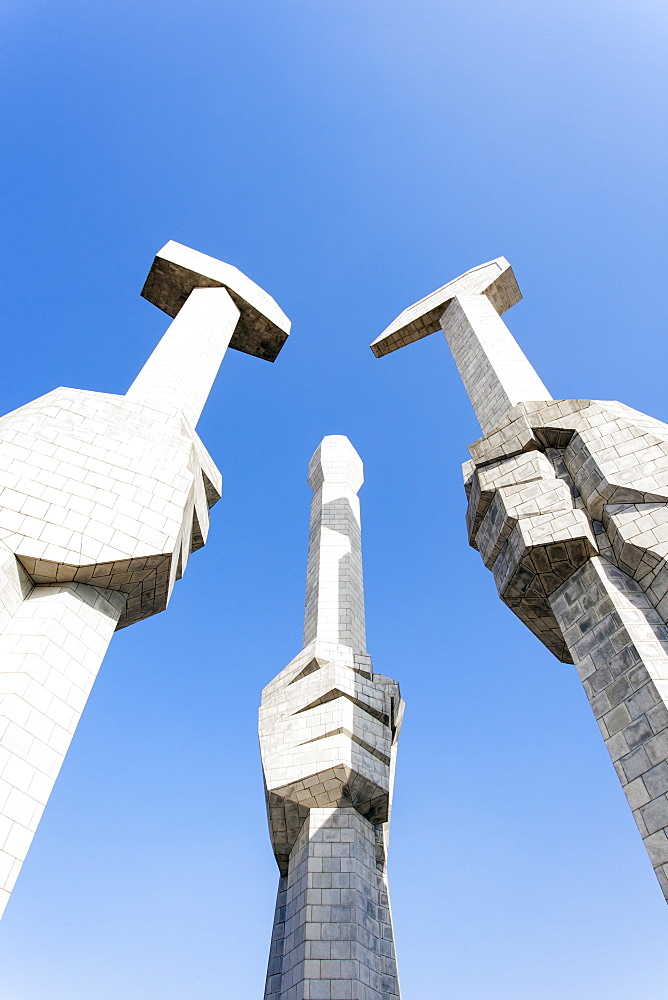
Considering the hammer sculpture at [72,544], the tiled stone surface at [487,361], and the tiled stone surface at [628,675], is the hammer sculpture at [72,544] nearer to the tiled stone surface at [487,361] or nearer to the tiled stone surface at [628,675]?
the tiled stone surface at [628,675]

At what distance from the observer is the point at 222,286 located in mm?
16844

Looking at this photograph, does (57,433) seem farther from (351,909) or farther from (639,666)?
(351,909)

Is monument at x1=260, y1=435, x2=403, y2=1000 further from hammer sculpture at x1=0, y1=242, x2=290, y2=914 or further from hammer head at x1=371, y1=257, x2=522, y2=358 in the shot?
hammer head at x1=371, y1=257, x2=522, y2=358

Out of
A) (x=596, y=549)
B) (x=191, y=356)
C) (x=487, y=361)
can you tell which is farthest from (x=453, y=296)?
(x=596, y=549)

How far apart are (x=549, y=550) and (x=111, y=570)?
5592 millimetres

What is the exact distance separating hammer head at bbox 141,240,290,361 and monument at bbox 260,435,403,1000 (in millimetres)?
8167

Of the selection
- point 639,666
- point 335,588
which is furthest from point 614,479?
point 335,588

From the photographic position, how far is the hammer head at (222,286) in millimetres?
16922

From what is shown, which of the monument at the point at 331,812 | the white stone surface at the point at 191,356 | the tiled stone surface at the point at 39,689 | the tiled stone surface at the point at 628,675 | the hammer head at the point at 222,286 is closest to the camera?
the tiled stone surface at the point at 39,689

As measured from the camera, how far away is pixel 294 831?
12.6 m

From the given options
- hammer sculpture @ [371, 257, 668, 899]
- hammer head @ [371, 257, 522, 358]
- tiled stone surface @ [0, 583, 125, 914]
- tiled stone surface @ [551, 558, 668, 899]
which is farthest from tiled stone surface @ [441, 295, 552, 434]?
tiled stone surface @ [0, 583, 125, 914]

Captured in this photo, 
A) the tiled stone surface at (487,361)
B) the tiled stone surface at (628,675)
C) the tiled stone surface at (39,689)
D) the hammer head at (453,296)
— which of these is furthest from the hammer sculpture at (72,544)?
the hammer head at (453,296)

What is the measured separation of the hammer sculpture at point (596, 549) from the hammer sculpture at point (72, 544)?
4.71 m

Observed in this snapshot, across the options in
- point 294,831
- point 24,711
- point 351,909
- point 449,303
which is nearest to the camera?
point 24,711
